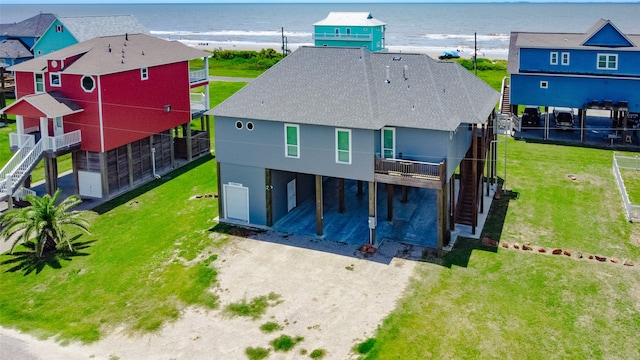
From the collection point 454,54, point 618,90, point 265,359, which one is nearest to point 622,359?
point 265,359

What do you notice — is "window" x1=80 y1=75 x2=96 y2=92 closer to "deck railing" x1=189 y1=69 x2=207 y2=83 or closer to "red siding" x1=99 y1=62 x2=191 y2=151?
"red siding" x1=99 y1=62 x2=191 y2=151

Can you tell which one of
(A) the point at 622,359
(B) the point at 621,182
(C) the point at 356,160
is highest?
(C) the point at 356,160

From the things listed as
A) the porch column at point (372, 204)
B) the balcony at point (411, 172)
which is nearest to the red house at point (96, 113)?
the porch column at point (372, 204)

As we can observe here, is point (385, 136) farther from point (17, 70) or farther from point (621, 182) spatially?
point (17, 70)

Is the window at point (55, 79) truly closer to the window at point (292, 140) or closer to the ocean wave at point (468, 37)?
the window at point (292, 140)

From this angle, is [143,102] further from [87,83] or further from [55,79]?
[55,79]

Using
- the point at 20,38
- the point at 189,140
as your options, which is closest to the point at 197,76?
the point at 189,140

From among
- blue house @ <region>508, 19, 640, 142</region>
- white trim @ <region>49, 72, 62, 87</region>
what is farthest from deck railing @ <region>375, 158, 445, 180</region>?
blue house @ <region>508, 19, 640, 142</region>

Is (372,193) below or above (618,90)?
below
